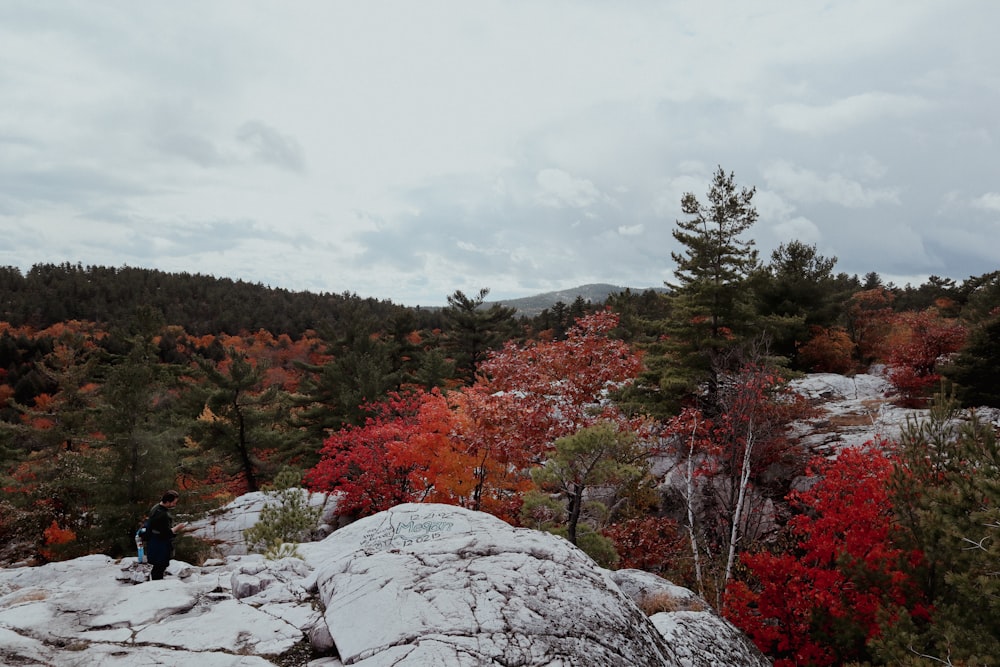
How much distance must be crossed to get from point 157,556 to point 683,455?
1590cm

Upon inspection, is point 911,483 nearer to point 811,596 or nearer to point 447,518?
point 811,596

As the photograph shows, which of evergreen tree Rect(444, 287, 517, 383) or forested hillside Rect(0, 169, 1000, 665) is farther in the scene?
evergreen tree Rect(444, 287, 517, 383)

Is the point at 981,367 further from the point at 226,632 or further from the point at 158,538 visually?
the point at 158,538

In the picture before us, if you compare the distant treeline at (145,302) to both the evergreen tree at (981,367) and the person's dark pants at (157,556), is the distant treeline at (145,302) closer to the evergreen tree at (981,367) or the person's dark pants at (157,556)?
the person's dark pants at (157,556)

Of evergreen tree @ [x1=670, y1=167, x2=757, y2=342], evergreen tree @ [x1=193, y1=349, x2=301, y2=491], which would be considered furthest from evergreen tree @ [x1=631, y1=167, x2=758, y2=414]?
evergreen tree @ [x1=193, y1=349, x2=301, y2=491]

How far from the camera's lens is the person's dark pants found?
8211 mm

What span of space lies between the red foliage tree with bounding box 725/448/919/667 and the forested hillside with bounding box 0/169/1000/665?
0.05m

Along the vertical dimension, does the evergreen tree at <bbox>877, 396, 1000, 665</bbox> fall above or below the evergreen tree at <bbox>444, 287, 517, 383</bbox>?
below

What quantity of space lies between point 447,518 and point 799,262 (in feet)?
101

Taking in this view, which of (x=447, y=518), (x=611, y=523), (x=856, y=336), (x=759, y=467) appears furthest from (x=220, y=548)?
(x=856, y=336)

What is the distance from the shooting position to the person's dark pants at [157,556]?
8211mm

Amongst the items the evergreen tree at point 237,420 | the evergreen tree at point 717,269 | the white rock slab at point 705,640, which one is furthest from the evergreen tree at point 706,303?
the evergreen tree at point 237,420

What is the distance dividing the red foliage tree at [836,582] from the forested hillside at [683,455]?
0.05m

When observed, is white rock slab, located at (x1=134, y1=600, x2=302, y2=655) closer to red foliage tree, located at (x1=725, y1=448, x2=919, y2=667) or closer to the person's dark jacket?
the person's dark jacket
